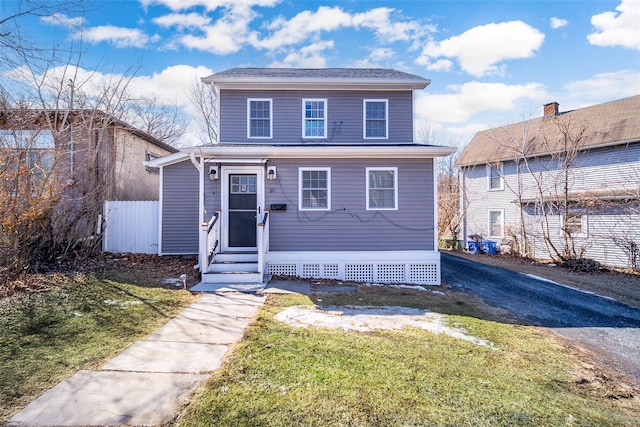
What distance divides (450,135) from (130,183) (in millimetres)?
25125

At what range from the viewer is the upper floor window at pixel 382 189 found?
8305 millimetres

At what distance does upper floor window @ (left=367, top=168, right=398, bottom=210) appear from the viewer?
8.30 meters

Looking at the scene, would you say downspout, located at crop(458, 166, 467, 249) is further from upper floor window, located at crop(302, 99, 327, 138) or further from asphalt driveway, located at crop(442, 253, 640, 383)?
upper floor window, located at crop(302, 99, 327, 138)

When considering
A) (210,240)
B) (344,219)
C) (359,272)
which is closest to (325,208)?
(344,219)

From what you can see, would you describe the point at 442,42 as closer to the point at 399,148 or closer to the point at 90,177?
the point at 399,148

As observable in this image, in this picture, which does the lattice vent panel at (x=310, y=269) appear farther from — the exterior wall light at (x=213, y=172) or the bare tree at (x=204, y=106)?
the bare tree at (x=204, y=106)

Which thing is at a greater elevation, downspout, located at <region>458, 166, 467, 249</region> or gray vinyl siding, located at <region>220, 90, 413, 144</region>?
gray vinyl siding, located at <region>220, 90, 413, 144</region>

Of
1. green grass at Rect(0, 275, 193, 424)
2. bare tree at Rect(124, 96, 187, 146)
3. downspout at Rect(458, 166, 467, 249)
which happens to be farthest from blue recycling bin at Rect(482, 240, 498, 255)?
bare tree at Rect(124, 96, 187, 146)

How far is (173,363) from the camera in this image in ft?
11.3

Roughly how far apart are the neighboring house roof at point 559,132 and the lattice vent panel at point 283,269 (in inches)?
510

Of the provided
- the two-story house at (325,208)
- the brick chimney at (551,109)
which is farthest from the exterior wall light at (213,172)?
the brick chimney at (551,109)

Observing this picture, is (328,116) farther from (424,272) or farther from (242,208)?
(424,272)

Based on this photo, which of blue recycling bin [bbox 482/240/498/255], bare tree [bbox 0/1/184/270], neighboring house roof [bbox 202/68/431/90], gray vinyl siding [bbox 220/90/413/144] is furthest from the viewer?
blue recycling bin [bbox 482/240/498/255]

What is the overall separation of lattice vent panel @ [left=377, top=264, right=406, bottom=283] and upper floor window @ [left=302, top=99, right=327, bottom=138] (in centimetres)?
448
